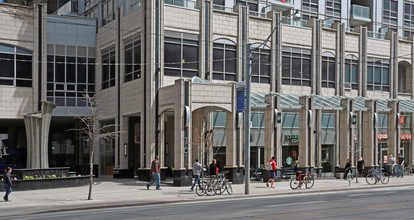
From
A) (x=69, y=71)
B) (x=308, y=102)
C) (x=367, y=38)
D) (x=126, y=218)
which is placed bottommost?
(x=126, y=218)

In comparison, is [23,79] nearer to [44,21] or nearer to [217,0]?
[44,21]

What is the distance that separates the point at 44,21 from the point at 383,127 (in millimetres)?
29679

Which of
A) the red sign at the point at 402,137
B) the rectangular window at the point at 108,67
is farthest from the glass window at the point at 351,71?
the rectangular window at the point at 108,67

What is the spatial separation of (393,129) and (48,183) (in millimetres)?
26881

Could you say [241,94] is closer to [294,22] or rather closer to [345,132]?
[345,132]

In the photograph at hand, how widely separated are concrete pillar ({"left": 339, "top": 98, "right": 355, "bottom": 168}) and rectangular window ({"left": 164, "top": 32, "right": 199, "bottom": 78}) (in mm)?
11744

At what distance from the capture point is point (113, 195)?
2555 centimetres

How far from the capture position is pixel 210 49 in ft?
117

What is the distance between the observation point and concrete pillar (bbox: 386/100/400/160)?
41.1m

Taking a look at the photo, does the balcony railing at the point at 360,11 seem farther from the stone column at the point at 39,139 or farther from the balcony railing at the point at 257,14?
the stone column at the point at 39,139

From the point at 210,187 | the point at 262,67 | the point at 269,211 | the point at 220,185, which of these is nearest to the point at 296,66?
the point at 262,67

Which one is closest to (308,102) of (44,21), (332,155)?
(332,155)

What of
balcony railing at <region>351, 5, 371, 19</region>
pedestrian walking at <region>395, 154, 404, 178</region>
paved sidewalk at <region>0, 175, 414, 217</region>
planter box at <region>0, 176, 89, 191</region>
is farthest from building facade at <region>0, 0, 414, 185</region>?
planter box at <region>0, 176, 89, 191</region>

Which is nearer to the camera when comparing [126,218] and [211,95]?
[126,218]
